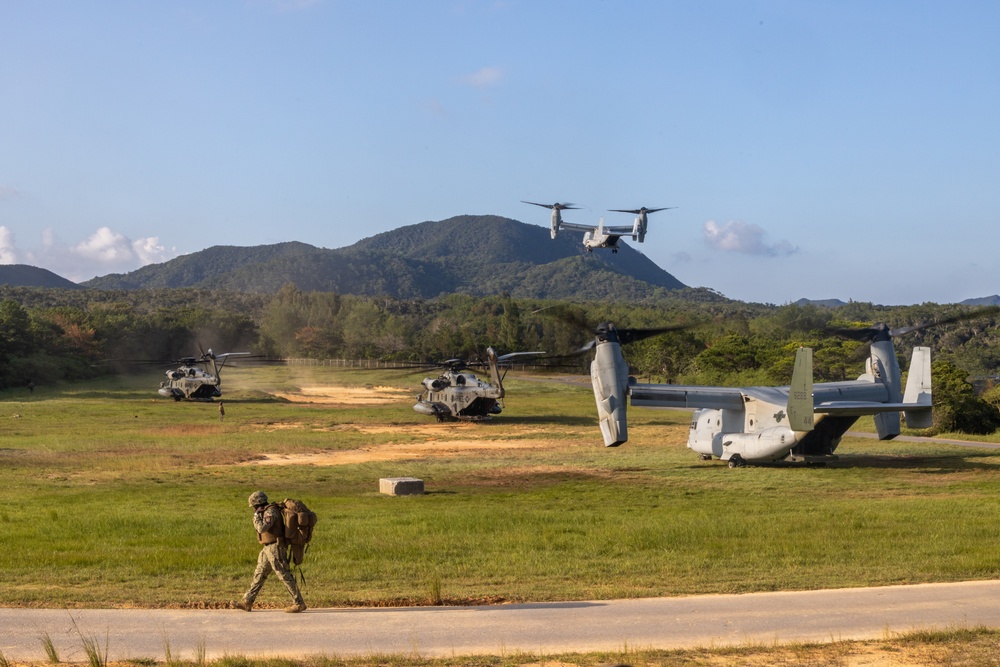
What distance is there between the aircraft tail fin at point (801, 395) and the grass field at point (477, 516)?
2.00 meters

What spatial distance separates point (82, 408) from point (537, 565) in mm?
61672

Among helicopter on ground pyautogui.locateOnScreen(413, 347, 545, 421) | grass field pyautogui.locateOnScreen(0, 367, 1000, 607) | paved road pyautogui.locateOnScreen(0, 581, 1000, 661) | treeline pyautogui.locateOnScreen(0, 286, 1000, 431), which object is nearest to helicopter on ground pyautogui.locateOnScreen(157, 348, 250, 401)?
treeline pyautogui.locateOnScreen(0, 286, 1000, 431)

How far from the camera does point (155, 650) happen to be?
12805mm

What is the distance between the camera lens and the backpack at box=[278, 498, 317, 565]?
14.5 meters

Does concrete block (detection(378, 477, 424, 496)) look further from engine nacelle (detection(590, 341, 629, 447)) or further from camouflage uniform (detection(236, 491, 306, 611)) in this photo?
camouflage uniform (detection(236, 491, 306, 611))

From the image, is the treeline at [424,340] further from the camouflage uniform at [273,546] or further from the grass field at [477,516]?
the camouflage uniform at [273,546]

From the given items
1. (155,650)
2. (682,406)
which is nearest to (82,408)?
(682,406)

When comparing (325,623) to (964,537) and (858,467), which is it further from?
(858,467)

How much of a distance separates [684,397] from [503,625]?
23865 mm

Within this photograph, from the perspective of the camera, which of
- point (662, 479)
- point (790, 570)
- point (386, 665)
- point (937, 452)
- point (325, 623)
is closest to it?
point (386, 665)

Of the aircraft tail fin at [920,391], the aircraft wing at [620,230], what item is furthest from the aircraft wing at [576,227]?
the aircraft tail fin at [920,391]

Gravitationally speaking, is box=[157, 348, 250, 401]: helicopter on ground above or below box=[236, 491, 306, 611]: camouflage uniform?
above

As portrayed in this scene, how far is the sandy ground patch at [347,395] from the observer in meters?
84.9

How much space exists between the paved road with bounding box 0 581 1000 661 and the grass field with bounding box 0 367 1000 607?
105 centimetres
